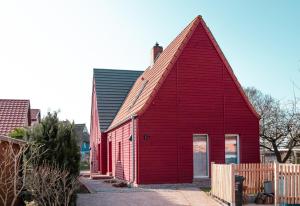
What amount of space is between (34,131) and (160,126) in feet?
26.1

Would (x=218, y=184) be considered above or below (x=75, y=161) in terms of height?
below

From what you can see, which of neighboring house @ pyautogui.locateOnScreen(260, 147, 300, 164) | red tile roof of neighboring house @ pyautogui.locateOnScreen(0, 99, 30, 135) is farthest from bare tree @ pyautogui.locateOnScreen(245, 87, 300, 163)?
red tile roof of neighboring house @ pyautogui.locateOnScreen(0, 99, 30, 135)

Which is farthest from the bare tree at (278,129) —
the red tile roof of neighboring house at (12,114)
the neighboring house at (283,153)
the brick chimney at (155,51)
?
the red tile roof of neighboring house at (12,114)

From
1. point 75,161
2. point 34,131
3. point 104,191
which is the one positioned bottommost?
point 104,191

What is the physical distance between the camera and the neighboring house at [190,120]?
20438 mm

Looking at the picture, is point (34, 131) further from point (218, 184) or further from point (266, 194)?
point (266, 194)

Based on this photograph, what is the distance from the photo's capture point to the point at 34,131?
1405cm

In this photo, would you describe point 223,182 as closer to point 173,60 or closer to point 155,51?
point 173,60

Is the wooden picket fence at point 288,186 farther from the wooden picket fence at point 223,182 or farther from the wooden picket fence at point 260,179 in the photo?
the wooden picket fence at point 223,182

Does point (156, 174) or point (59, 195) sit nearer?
point (59, 195)

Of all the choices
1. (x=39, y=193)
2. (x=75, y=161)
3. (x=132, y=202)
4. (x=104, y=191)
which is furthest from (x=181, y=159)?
(x=39, y=193)

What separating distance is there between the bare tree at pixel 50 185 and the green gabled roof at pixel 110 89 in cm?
1718

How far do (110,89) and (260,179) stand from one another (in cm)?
1912

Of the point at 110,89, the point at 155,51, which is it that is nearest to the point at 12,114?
the point at 110,89
